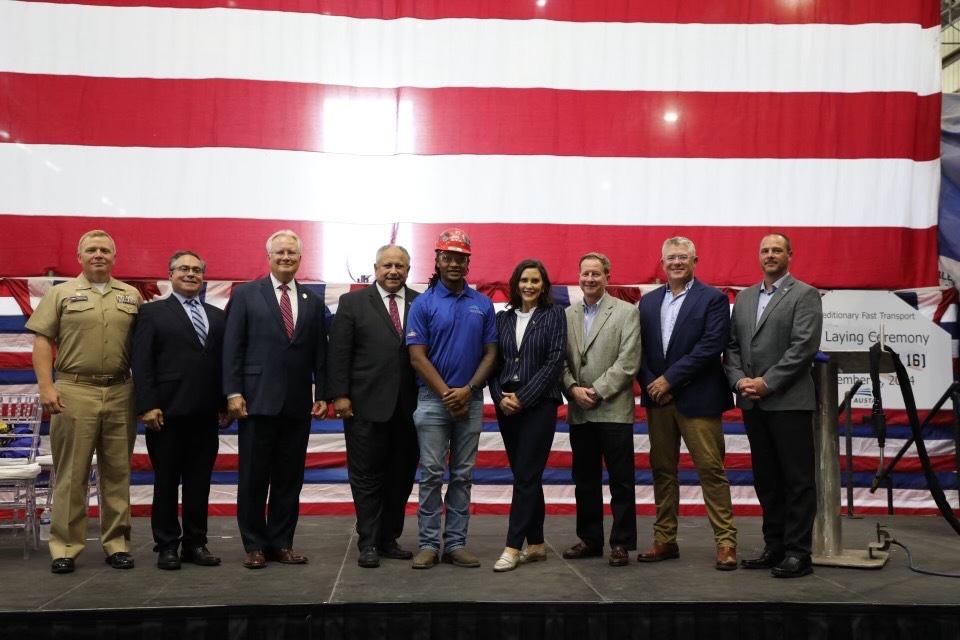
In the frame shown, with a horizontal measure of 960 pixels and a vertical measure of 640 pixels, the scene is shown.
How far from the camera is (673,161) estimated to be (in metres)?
5.98

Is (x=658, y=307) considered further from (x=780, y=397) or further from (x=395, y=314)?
(x=395, y=314)

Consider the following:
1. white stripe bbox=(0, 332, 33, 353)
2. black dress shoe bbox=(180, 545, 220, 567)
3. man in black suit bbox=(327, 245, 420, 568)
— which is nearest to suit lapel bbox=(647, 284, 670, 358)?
man in black suit bbox=(327, 245, 420, 568)

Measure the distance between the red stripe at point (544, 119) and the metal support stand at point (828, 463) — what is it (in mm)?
2407

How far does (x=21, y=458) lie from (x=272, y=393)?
1870 mm

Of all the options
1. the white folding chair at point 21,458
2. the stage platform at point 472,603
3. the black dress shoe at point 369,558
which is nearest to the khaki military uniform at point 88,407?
the stage platform at point 472,603

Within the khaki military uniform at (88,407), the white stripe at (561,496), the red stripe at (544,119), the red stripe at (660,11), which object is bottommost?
the white stripe at (561,496)

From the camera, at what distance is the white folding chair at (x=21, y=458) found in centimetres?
430

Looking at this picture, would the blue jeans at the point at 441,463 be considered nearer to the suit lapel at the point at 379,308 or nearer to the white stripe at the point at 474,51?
the suit lapel at the point at 379,308

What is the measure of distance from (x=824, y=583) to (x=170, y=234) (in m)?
4.49

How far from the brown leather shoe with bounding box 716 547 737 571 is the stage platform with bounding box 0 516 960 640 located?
0.14 feet

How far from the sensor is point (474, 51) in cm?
599

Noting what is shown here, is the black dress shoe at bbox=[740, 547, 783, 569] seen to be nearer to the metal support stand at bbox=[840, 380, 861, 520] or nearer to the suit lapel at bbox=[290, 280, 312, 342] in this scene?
the metal support stand at bbox=[840, 380, 861, 520]

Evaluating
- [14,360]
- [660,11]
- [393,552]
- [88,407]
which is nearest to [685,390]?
[393,552]

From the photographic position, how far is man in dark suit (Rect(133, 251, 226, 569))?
12.9 ft
